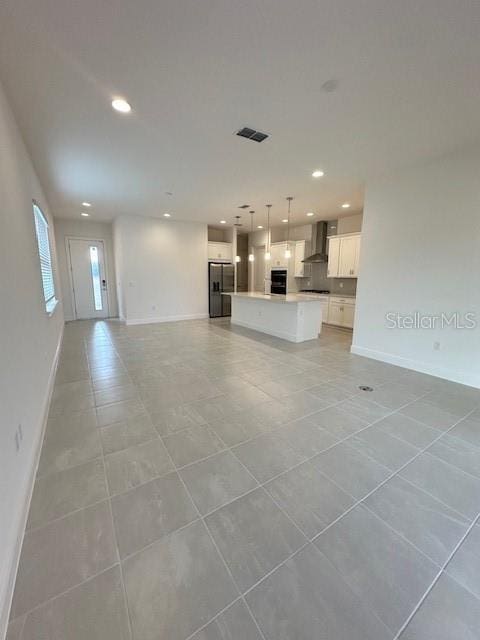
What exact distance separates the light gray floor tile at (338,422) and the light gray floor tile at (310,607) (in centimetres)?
115

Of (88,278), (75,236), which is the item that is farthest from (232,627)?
(75,236)

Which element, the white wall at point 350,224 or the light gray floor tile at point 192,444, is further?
the white wall at point 350,224

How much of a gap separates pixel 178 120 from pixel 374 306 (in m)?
3.68

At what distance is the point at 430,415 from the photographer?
263 cm

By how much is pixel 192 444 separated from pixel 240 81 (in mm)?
2926

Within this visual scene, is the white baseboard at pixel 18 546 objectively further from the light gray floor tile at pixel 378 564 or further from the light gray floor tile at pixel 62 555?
the light gray floor tile at pixel 378 564

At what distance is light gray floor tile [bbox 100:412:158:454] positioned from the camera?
2135mm

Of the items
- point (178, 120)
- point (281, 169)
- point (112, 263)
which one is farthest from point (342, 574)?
point (112, 263)

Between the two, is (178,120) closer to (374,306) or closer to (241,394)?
(241,394)

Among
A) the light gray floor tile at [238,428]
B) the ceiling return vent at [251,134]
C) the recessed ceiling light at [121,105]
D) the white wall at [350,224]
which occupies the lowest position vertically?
the light gray floor tile at [238,428]

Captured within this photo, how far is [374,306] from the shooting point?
423 centimetres

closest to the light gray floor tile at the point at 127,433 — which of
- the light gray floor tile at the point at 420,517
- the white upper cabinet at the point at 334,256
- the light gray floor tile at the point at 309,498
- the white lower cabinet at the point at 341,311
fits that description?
the light gray floor tile at the point at 309,498

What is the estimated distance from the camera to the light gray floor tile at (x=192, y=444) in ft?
6.57

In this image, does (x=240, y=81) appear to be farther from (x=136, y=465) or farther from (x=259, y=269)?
(x=259, y=269)
